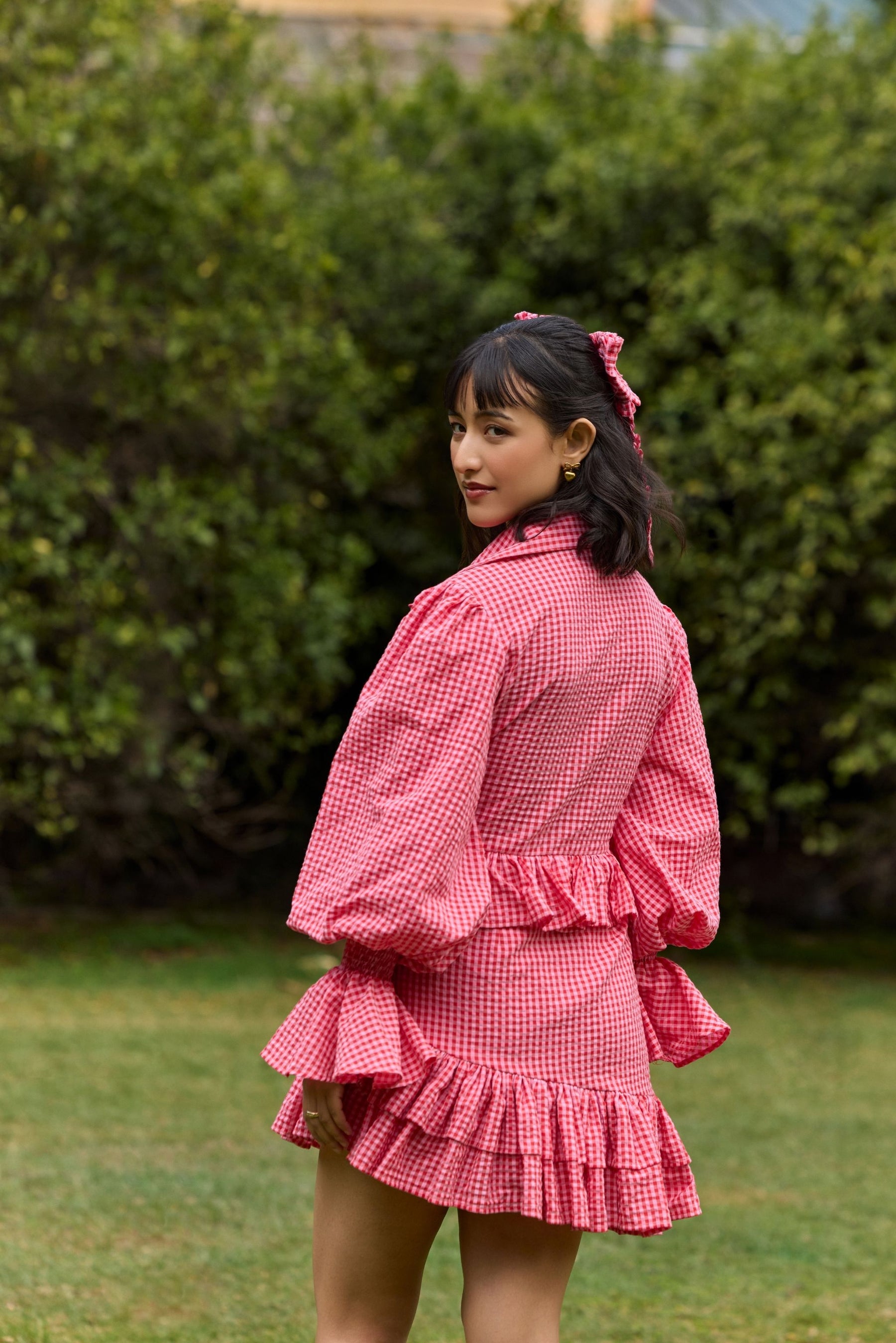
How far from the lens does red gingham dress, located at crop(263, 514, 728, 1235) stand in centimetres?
199

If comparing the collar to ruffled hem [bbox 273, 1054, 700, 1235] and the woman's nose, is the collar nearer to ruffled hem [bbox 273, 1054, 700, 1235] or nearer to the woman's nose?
the woman's nose

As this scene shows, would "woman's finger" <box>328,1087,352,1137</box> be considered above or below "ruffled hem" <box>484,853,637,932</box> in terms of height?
below

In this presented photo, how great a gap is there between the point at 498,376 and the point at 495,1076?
3.07 ft

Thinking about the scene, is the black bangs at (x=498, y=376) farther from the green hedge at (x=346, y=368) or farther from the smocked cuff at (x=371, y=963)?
the green hedge at (x=346, y=368)

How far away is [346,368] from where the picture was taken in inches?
318

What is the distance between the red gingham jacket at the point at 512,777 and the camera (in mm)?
1977

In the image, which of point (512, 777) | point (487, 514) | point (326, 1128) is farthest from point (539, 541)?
point (326, 1128)

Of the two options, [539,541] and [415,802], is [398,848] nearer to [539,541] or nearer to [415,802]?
[415,802]

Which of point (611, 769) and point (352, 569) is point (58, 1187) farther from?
point (352, 569)

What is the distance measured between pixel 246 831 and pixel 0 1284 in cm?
618

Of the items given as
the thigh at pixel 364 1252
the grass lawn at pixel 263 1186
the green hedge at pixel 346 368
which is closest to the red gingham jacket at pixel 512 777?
the thigh at pixel 364 1252

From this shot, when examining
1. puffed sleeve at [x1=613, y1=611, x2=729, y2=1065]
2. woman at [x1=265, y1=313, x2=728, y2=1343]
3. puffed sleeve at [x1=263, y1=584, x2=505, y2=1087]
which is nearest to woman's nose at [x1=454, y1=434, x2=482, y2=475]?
woman at [x1=265, y1=313, x2=728, y2=1343]

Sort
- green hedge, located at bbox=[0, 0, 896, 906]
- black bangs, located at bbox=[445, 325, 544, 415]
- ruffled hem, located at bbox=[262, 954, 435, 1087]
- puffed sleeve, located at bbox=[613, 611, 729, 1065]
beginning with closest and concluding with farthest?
ruffled hem, located at bbox=[262, 954, 435, 1087]
black bangs, located at bbox=[445, 325, 544, 415]
puffed sleeve, located at bbox=[613, 611, 729, 1065]
green hedge, located at bbox=[0, 0, 896, 906]

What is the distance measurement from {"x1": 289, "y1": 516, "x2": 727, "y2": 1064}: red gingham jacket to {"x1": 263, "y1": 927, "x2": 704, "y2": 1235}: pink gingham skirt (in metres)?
0.06
